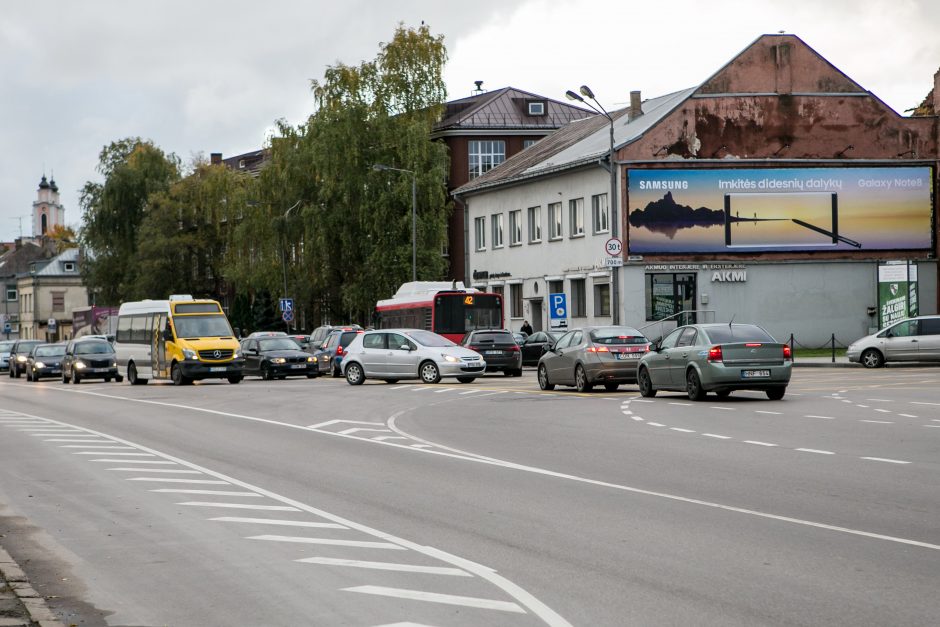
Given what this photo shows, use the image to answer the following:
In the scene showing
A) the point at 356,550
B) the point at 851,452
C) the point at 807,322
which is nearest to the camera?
the point at 356,550

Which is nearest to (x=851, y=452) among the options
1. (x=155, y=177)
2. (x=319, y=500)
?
(x=319, y=500)

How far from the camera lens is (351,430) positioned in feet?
67.3

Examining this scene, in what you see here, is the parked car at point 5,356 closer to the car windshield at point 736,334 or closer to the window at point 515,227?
the window at point 515,227

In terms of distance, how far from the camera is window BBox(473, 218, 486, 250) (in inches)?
2608

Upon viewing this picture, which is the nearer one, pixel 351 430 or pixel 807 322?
pixel 351 430

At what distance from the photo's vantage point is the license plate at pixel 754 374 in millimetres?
24328

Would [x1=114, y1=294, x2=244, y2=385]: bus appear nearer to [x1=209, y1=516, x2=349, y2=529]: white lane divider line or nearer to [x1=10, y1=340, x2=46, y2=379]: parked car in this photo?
[x1=10, y1=340, x2=46, y2=379]: parked car

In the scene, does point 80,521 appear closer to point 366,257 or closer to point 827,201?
point 827,201

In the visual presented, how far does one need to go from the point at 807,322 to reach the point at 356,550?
4739 cm

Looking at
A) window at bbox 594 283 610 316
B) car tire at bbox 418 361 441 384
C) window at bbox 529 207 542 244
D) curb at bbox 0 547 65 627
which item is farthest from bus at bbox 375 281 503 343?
curb at bbox 0 547 65 627

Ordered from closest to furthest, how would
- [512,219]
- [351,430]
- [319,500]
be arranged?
[319,500] → [351,430] → [512,219]

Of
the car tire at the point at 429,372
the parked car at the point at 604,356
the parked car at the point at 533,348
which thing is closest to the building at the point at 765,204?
the parked car at the point at 533,348

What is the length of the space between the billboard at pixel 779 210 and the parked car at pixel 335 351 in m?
12.5

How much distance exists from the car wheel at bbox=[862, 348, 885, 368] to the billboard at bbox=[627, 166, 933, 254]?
1404cm
